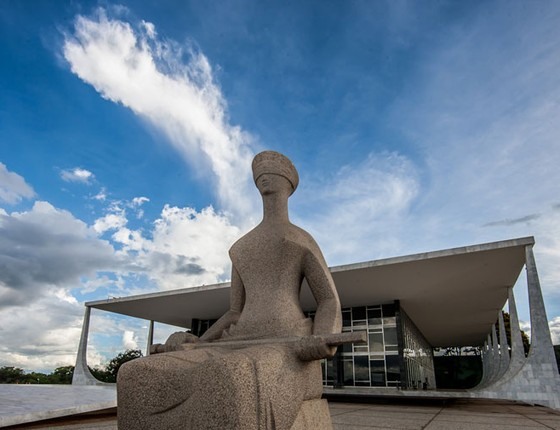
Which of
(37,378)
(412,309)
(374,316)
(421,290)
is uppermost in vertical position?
(421,290)

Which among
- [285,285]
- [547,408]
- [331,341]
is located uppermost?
[285,285]

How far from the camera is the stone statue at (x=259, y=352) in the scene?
2312 mm

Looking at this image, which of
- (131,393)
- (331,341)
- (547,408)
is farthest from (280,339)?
(547,408)

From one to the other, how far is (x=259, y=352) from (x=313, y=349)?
1.36 feet

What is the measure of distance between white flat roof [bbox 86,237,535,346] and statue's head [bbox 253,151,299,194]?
12.5 m

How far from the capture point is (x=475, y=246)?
47.2 ft

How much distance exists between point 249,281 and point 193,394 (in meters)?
1.40

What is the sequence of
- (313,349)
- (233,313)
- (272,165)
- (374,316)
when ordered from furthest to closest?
(374,316)
(272,165)
(233,313)
(313,349)

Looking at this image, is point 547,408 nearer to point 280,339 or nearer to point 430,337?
point 280,339

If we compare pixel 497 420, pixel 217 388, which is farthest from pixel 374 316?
pixel 217 388

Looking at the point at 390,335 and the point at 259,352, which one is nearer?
the point at 259,352

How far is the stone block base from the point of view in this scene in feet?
8.92

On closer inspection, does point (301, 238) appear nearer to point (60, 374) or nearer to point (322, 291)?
point (322, 291)

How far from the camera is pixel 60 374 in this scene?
108 feet
